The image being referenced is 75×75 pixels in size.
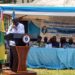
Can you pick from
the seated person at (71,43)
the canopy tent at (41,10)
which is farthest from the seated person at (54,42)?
the canopy tent at (41,10)

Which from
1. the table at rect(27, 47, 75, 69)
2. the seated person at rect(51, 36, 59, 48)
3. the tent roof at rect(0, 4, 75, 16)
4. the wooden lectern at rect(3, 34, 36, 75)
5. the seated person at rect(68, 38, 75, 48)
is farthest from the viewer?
the seated person at rect(51, 36, 59, 48)

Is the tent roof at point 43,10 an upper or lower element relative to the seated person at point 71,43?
upper

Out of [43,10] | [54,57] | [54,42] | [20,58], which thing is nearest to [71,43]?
[54,42]

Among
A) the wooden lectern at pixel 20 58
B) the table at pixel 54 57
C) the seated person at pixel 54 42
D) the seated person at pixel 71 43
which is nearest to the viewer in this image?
the wooden lectern at pixel 20 58

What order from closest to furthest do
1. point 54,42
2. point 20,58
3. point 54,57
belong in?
1. point 20,58
2. point 54,57
3. point 54,42

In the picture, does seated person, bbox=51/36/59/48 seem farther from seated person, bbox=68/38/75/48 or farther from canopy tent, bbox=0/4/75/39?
canopy tent, bbox=0/4/75/39

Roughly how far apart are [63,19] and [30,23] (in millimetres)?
Answer: 2995

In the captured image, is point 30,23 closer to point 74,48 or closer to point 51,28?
point 51,28

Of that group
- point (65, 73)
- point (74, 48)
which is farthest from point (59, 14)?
point (65, 73)

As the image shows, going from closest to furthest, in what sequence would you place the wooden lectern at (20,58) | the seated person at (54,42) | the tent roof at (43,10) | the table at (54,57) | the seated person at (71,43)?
1. the wooden lectern at (20,58)
2. the table at (54,57)
3. the tent roof at (43,10)
4. the seated person at (71,43)
5. the seated person at (54,42)

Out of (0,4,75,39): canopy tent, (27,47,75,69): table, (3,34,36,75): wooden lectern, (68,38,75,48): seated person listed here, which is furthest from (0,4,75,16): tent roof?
(3,34,36,75): wooden lectern

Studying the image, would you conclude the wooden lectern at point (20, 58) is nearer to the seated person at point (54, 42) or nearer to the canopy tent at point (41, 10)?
the canopy tent at point (41, 10)

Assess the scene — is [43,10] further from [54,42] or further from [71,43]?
[71,43]

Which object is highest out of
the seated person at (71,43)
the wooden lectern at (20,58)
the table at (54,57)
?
the wooden lectern at (20,58)
